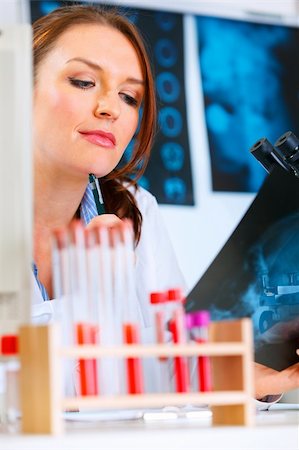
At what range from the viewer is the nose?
252 centimetres

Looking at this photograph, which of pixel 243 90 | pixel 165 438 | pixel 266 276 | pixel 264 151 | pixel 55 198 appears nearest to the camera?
pixel 165 438

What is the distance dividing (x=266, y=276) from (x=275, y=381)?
40 cm

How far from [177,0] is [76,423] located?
199cm

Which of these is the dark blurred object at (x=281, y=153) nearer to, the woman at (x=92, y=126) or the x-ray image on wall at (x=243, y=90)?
the woman at (x=92, y=126)

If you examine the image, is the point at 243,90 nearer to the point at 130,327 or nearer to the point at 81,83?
the point at 81,83

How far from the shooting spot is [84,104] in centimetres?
251

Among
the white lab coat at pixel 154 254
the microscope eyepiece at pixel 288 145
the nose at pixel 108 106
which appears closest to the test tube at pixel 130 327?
the microscope eyepiece at pixel 288 145

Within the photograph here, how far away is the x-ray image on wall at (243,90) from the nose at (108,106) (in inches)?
17.0

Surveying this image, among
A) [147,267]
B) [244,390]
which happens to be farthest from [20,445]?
[147,267]

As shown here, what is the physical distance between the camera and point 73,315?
3.60 feet

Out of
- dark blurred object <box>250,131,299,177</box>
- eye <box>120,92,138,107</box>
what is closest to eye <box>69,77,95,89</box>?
eye <box>120,92,138,107</box>

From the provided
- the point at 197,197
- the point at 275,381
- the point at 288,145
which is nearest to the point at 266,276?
the point at 275,381

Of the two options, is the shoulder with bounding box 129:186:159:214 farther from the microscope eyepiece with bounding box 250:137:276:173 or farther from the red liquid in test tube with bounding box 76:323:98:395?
the red liquid in test tube with bounding box 76:323:98:395

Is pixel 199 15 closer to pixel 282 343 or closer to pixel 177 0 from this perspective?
pixel 177 0
